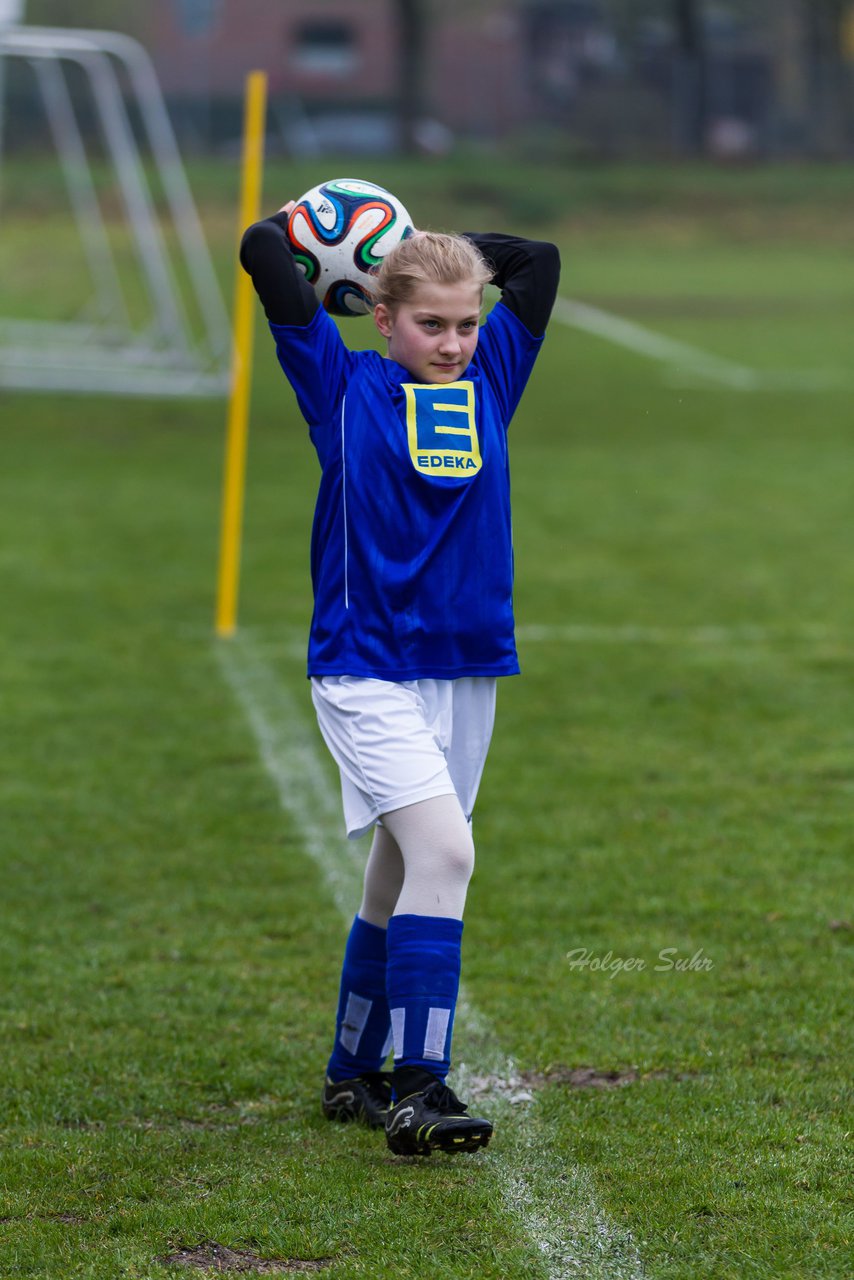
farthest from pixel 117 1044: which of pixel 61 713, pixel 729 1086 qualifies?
pixel 61 713

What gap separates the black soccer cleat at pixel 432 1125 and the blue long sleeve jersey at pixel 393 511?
0.74m

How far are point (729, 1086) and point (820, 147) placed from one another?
3563cm

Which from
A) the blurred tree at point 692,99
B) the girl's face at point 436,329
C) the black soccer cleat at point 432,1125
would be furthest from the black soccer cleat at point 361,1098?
the blurred tree at point 692,99

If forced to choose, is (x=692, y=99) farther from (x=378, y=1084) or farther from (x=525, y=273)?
(x=378, y=1084)

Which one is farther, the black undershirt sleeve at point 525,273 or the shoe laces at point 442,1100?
the black undershirt sleeve at point 525,273

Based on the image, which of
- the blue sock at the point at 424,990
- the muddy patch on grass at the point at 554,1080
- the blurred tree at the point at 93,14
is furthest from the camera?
the blurred tree at the point at 93,14

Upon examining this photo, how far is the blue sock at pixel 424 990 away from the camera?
3.24m

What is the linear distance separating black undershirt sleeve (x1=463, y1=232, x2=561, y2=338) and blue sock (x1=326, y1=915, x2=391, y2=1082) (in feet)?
4.03

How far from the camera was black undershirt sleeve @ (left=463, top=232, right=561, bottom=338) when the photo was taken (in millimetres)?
3570

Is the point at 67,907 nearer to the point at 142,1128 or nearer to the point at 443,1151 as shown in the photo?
the point at 142,1128

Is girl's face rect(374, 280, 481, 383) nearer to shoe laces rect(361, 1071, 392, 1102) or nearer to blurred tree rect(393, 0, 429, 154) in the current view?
shoe laces rect(361, 1071, 392, 1102)

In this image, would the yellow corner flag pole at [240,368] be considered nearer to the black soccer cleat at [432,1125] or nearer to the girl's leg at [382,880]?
the girl's leg at [382,880]

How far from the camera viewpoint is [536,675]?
7941mm

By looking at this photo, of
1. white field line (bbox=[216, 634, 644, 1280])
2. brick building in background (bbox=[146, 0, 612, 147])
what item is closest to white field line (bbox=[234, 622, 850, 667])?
white field line (bbox=[216, 634, 644, 1280])
